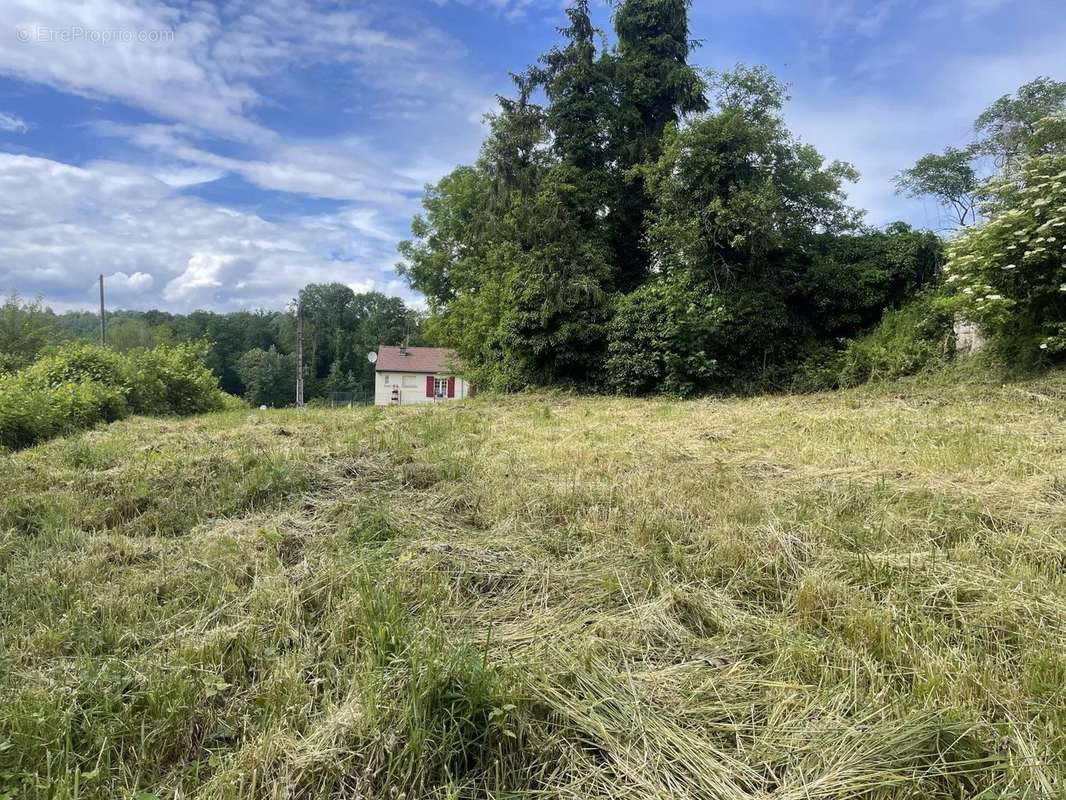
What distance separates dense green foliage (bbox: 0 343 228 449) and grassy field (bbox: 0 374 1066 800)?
415 cm

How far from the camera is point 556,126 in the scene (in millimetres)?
14781

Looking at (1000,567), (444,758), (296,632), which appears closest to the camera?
(444,758)

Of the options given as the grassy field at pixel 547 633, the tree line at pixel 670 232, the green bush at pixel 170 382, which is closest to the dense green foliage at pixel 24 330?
the green bush at pixel 170 382

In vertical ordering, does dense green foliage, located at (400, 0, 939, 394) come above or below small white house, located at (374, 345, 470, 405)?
above

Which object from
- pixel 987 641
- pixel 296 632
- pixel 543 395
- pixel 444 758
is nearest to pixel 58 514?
pixel 296 632

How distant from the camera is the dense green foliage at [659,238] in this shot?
38.9 ft

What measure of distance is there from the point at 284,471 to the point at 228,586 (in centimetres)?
197

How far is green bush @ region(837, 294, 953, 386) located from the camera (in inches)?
392

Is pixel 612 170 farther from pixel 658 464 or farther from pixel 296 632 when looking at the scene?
pixel 296 632

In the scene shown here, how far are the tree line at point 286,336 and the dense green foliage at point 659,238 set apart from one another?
31.3 metres

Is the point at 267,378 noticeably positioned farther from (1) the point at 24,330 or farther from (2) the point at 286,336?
(1) the point at 24,330

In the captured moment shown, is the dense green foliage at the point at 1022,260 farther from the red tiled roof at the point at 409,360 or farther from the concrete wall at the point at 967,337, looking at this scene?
the red tiled roof at the point at 409,360

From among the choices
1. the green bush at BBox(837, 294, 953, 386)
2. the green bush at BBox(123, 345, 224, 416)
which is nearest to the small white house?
the green bush at BBox(123, 345, 224, 416)

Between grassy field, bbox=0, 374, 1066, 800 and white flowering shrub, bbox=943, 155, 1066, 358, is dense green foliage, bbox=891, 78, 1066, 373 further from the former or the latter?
grassy field, bbox=0, 374, 1066, 800
